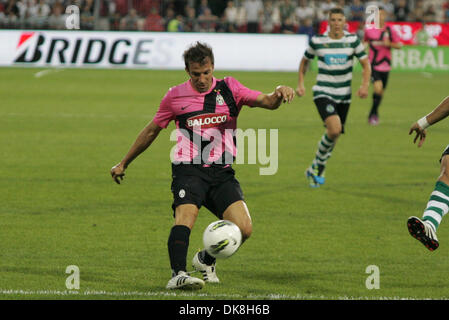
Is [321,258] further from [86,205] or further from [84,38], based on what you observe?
[84,38]

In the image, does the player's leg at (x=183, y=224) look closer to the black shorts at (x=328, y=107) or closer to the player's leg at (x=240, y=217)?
A: the player's leg at (x=240, y=217)

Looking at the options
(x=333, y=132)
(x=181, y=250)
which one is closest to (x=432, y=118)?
(x=181, y=250)

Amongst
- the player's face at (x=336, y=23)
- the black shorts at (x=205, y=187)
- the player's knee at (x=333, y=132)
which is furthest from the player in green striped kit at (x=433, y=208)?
the player's face at (x=336, y=23)

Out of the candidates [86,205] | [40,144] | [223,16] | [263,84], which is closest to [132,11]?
[223,16]

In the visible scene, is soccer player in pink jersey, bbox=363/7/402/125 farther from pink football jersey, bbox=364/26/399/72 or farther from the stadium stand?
the stadium stand

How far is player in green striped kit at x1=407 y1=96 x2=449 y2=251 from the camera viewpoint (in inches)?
251

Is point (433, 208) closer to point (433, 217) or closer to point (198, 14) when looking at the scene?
point (433, 217)

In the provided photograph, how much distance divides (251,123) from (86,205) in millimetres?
8759

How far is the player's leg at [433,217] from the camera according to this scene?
637cm

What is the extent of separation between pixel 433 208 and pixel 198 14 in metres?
28.3

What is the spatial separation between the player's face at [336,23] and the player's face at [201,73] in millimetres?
5791

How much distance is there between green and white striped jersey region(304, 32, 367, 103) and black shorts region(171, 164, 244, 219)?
5.63 meters

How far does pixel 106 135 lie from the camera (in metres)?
16.3

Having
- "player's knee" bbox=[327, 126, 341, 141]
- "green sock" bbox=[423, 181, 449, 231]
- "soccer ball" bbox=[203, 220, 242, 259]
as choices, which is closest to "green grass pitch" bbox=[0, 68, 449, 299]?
"soccer ball" bbox=[203, 220, 242, 259]
